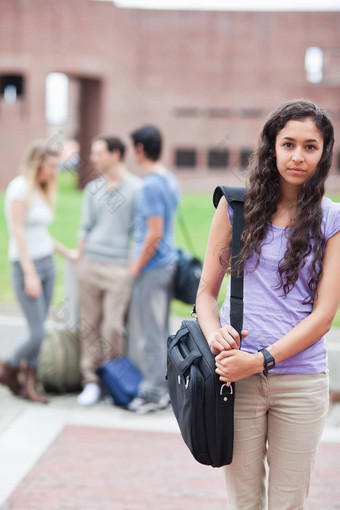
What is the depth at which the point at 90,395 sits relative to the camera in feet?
16.9

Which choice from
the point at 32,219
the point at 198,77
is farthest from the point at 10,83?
the point at 32,219

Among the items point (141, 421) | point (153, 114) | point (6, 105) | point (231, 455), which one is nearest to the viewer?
point (231, 455)

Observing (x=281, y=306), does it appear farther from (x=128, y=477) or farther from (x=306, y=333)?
(x=128, y=477)

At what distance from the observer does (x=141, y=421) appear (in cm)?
482

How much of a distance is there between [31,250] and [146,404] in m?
1.47

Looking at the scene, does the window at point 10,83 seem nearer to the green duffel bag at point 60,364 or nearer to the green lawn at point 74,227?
the green lawn at point 74,227

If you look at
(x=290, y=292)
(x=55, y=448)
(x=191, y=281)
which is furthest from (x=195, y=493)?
(x=290, y=292)

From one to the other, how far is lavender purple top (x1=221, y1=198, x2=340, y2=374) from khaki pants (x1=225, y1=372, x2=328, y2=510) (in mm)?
62

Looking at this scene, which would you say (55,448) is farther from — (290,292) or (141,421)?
(290,292)

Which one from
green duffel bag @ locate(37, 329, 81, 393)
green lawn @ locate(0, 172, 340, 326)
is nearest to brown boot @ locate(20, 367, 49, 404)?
green duffel bag @ locate(37, 329, 81, 393)

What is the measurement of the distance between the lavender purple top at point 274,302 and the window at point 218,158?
34.3m

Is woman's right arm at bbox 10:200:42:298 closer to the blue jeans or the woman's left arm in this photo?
the blue jeans

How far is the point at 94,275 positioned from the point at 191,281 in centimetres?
81

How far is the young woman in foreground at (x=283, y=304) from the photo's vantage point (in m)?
2.07
